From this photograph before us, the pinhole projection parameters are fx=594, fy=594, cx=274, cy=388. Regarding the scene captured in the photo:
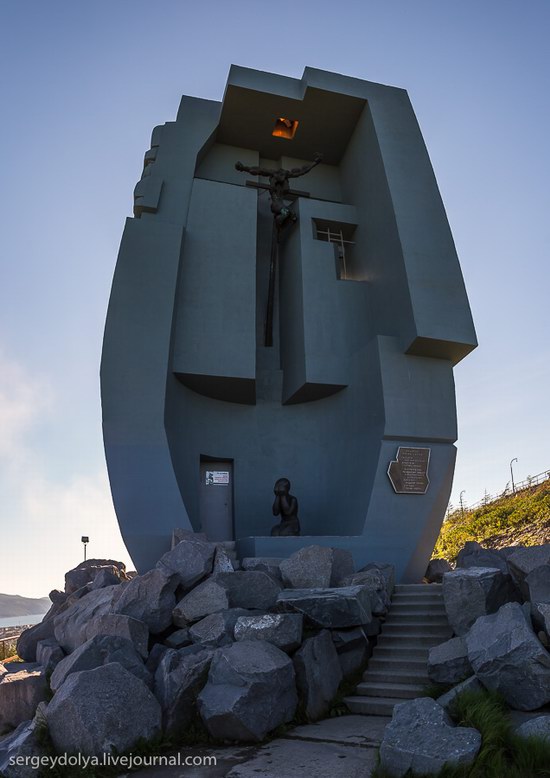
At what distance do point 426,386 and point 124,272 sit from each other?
5785mm

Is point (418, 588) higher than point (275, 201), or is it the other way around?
point (275, 201)

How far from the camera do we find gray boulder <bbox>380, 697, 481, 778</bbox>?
3.64 m

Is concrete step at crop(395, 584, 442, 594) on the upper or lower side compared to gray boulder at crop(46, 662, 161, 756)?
upper

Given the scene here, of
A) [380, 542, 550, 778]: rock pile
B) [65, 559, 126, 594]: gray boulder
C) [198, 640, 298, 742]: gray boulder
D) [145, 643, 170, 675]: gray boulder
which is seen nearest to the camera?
[380, 542, 550, 778]: rock pile

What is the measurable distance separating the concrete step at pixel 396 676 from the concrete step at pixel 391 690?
70 millimetres

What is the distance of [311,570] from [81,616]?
118 inches

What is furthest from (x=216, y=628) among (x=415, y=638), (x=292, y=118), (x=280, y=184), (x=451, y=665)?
(x=292, y=118)

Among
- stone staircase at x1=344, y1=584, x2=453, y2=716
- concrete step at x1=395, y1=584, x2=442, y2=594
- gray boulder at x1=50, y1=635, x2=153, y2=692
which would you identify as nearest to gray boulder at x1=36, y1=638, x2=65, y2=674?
gray boulder at x1=50, y1=635, x2=153, y2=692

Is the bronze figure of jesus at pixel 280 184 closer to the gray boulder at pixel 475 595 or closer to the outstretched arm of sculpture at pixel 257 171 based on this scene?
the outstretched arm of sculpture at pixel 257 171

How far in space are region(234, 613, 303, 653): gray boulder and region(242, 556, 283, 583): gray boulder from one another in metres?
1.49

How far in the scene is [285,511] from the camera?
1039 centimetres

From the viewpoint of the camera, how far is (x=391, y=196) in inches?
456

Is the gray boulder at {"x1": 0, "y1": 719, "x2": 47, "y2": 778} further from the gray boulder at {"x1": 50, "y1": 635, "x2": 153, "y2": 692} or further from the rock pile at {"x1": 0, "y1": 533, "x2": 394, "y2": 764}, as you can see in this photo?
the gray boulder at {"x1": 50, "y1": 635, "x2": 153, "y2": 692}

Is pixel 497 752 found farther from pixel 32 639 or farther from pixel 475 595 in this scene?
pixel 32 639
